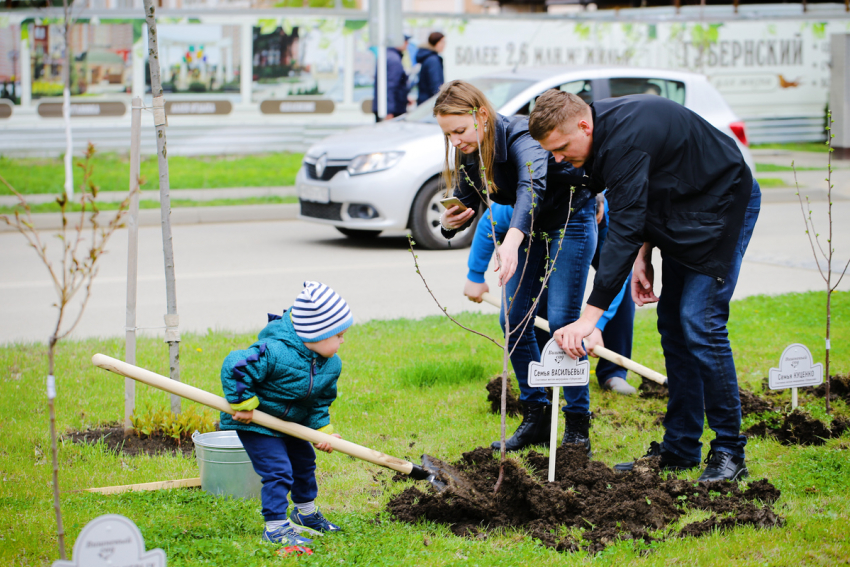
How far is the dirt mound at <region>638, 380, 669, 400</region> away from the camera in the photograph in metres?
4.90

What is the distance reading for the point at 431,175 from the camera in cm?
903

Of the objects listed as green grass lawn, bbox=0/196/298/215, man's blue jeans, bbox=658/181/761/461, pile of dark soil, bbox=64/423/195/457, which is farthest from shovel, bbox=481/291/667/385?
green grass lawn, bbox=0/196/298/215

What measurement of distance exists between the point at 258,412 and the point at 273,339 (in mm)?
268

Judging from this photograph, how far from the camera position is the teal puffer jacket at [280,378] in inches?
115

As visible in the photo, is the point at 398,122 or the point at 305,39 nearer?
the point at 398,122

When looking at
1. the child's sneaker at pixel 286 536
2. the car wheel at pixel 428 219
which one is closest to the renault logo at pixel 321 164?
the car wheel at pixel 428 219

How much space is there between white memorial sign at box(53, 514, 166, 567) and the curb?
9680 millimetres

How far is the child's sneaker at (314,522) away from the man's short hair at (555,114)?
1.65 meters

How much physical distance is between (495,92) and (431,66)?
9.09ft

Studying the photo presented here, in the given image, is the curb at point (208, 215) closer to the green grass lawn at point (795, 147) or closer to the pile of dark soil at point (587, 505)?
the pile of dark soil at point (587, 505)

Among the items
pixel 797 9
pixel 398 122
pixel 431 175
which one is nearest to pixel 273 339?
pixel 431 175

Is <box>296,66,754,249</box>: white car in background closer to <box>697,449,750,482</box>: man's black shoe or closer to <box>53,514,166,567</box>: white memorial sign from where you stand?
<box>697,449,750,482</box>: man's black shoe

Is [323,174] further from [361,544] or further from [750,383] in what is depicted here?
[361,544]

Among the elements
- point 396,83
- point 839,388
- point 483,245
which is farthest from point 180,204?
point 839,388
